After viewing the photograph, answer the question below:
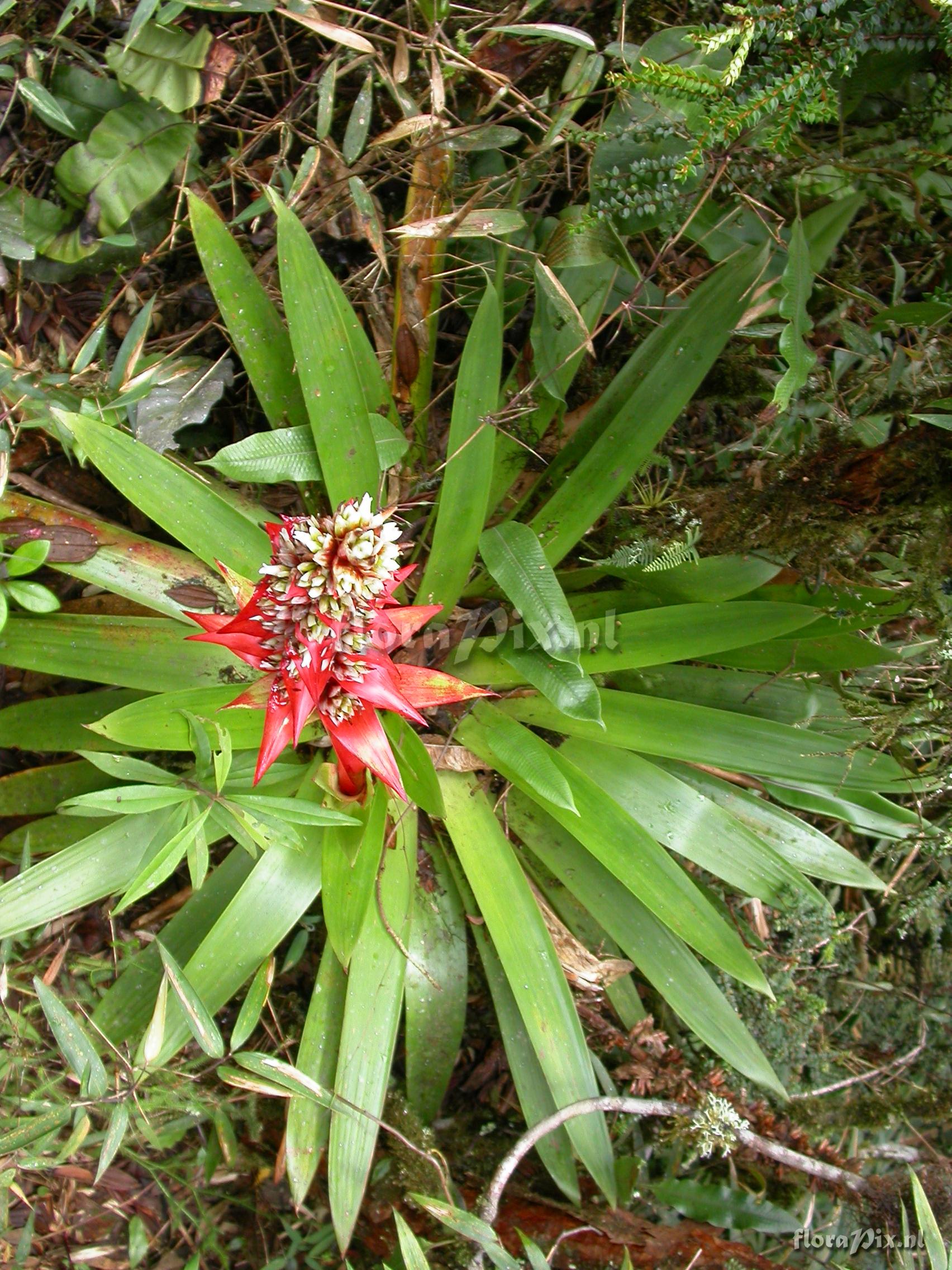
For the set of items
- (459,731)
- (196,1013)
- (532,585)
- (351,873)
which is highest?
(532,585)

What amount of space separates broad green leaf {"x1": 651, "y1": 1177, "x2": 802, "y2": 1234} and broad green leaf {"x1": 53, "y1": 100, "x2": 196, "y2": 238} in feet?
9.94

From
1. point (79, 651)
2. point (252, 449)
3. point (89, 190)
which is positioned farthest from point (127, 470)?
point (89, 190)

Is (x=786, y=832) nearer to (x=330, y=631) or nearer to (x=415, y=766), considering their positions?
(x=415, y=766)

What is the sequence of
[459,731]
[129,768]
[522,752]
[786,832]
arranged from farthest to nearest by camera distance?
[786,832] → [459,731] → [522,752] → [129,768]

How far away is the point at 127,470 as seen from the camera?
69.7 inches

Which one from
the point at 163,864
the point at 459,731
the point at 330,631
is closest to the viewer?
the point at 330,631

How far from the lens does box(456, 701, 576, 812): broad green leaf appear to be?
175 centimetres

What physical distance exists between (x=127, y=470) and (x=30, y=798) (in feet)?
3.08

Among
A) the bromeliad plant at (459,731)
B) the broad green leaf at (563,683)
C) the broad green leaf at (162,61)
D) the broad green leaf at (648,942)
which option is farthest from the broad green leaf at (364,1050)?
the broad green leaf at (162,61)

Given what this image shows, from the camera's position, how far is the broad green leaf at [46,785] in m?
2.09

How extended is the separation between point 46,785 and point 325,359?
1.31 metres

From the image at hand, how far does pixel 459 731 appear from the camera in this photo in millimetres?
2045

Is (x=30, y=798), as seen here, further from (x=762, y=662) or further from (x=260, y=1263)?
(x=762, y=662)

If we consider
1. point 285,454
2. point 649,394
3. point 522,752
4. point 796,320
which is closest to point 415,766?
point 522,752
